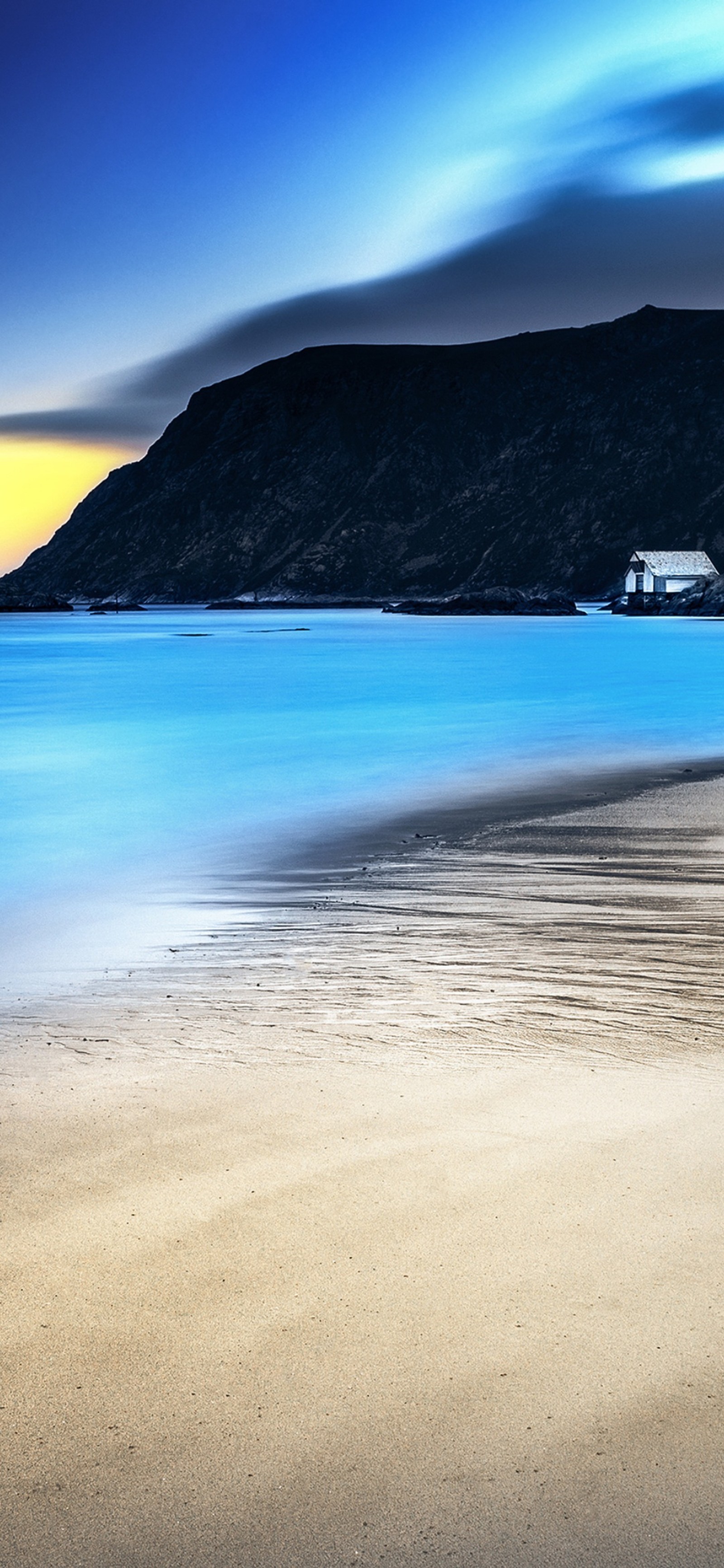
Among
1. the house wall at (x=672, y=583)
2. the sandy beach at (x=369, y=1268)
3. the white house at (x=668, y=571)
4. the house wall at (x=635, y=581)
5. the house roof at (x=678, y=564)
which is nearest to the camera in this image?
the sandy beach at (x=369, y=1268)

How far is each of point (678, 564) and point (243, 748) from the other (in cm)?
9758

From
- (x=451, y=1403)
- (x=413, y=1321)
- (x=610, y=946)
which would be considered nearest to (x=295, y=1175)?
(x=413, y=1321)

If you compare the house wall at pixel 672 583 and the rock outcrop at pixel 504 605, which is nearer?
the house wall at pixel 672 583

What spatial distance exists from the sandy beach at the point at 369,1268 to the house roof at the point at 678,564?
110 metres

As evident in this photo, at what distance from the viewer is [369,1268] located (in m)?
3.09

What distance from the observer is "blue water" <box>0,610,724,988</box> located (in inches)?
375

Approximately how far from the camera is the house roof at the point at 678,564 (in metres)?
111

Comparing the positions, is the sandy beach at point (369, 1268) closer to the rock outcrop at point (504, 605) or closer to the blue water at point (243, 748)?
the blue water at point (243, 748)

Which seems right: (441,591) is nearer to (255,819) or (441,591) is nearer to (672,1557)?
(255,819)

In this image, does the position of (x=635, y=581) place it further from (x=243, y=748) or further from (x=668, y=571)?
(x=243, y=748)

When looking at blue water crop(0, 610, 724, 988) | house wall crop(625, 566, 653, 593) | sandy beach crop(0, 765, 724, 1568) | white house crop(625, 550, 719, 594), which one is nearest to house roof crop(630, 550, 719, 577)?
white house crop(625, 550, 719, 594)

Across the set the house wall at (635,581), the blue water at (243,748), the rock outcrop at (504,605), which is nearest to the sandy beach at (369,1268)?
the blue water at (243,748)

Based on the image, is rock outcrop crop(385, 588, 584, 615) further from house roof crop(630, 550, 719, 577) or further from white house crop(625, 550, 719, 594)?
house roof crop(630, 550, 719, 577)

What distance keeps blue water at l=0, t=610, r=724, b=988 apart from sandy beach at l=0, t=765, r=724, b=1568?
222cm
